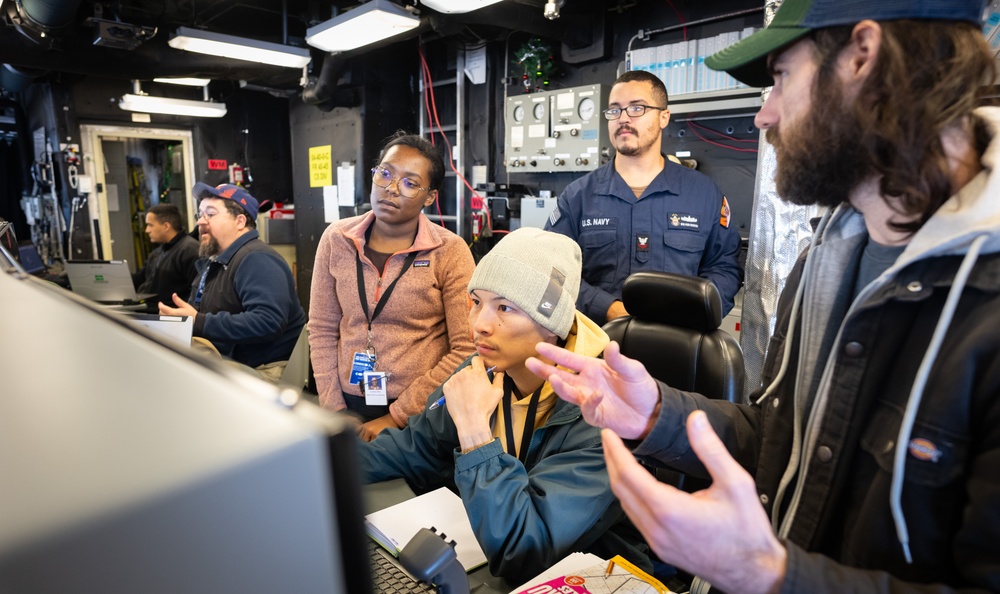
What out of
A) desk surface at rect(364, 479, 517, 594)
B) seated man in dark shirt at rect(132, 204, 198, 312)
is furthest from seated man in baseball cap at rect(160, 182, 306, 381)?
desk surface at rect(364, 479, 517, 594)

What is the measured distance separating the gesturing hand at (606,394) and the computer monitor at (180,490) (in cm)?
77

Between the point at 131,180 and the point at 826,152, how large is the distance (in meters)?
9.75

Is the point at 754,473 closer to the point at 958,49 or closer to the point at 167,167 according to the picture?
the point at 958,49

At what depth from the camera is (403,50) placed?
6219 mm

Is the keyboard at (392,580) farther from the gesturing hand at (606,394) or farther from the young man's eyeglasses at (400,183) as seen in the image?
the young man's eyeglasses at (400,183)

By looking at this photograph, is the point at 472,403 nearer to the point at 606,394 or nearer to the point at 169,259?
the point at 606,394

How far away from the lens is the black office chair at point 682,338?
1.68m

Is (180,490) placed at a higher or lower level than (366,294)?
higher

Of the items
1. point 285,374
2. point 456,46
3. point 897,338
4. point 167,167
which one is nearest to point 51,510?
point 897,338

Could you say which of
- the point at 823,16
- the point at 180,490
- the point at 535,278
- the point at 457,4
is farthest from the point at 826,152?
the point at 457,4

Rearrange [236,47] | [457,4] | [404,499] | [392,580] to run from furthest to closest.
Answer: [236,47] → [457,4] → [404,499] → [392,580]

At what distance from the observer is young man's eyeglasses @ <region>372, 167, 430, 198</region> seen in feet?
7.62

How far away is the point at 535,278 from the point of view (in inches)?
60.3

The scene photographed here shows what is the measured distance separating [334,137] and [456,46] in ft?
5.56
